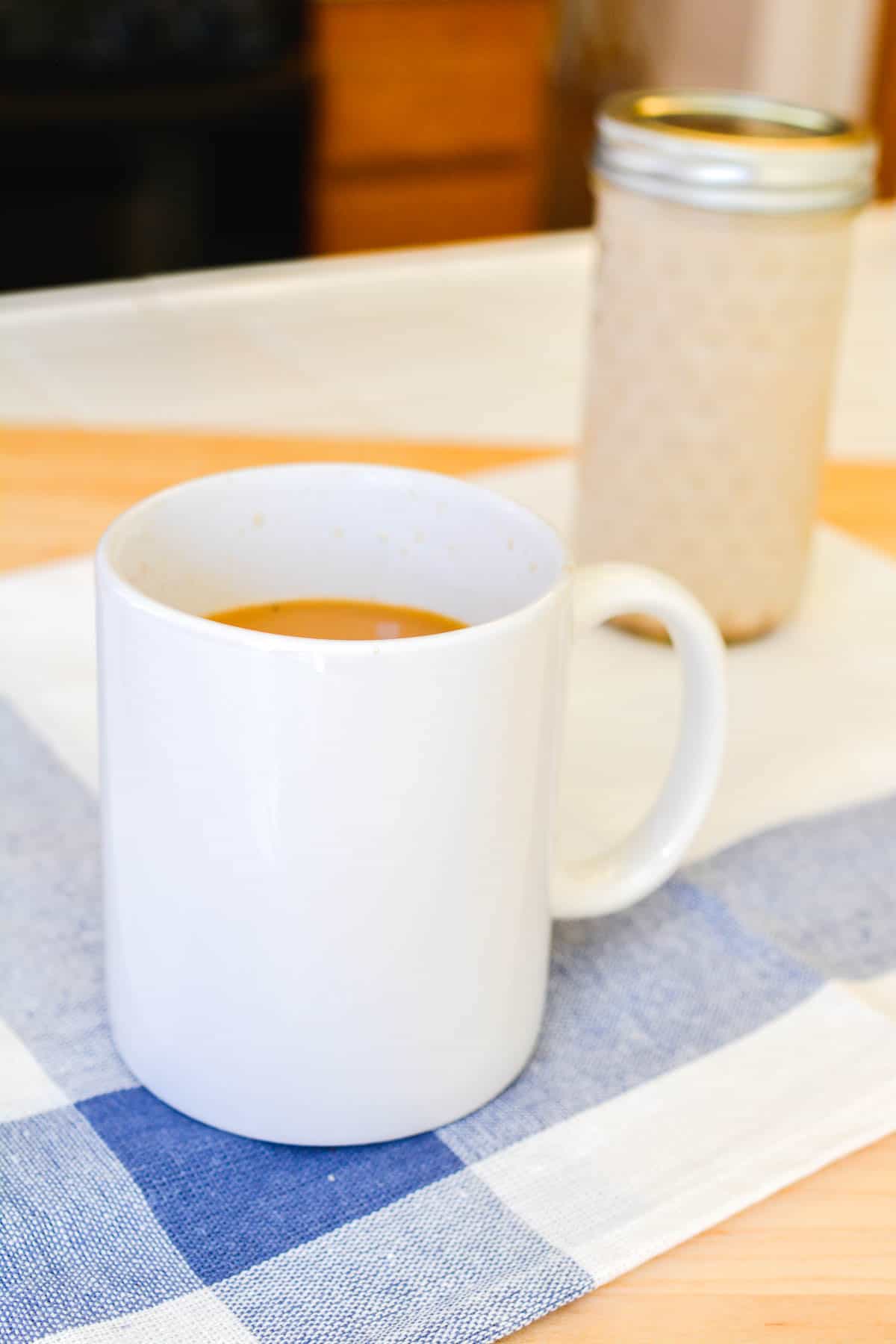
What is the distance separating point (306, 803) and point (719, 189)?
31 centimetres

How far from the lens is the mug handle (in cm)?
37

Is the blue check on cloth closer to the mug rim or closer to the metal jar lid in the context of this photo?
the mug rim

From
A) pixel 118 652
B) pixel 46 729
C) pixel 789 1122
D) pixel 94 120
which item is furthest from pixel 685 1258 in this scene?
pixel 94 120

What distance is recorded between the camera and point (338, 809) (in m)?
0.32

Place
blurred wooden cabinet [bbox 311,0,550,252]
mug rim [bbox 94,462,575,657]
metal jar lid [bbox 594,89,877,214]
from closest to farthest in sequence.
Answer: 1. mug rim [bbox 94,462,575,657]
2. metal jar lid [bbox 594,89,877,214]
3. blurred wooden cabinet [bbox 311,0,550,252]

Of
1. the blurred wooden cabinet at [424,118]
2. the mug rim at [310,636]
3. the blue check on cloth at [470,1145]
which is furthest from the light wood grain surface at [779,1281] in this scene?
the blurred wooden cabinet at [424,118]

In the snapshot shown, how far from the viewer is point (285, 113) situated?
2.13 meters

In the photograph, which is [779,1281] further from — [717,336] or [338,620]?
[717,336]

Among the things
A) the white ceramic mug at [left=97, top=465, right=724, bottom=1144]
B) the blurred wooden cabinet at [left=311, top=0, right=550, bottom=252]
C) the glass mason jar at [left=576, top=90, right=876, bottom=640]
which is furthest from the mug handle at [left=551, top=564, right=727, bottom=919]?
the blurred wooden cabinet at [left=311, top=0, right=550, bottom=252]

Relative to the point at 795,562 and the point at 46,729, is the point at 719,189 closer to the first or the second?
the point at 795,562

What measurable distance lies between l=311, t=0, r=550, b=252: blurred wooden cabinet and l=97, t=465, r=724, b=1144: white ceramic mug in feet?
6.90

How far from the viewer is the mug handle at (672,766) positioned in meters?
0.37

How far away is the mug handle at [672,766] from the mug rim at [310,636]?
3 cm

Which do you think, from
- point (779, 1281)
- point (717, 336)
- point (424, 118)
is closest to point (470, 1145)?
point (779, 1281)
